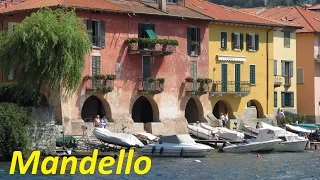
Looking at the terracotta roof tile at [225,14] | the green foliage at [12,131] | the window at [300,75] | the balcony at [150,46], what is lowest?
the green foliage at [12,131]

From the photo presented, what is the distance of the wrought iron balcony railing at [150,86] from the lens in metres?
80.1

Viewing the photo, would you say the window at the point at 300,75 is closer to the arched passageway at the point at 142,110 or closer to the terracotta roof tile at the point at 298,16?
the terracotta roof tile at the point at 298,16

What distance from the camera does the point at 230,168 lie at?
63062mm

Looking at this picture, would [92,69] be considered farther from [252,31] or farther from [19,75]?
[252,31]

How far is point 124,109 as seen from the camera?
79062mm

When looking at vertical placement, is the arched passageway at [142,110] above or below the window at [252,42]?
below

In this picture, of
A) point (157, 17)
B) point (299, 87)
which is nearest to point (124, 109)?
point (157, 17)

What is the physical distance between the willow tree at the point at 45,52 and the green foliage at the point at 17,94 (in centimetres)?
→ 32

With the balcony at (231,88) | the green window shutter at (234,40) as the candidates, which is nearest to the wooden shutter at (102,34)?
the balcony at (231,88)

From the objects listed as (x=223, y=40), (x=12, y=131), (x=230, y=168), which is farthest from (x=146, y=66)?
(x=12, y=131)

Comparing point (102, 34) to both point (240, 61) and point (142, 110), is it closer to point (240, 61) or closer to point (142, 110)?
point (142, 110)

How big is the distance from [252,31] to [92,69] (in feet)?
60.4

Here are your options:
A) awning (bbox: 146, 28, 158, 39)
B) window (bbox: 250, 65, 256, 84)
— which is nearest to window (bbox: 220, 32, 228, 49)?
window (bbox: 250, 65, 256, 84)

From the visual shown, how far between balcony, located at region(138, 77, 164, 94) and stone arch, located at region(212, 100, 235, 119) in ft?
32.1
